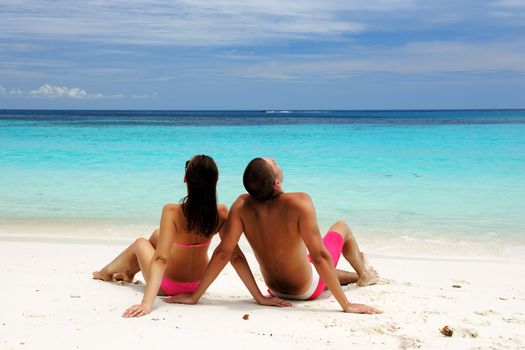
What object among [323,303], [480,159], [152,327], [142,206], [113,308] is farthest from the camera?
[480,159]

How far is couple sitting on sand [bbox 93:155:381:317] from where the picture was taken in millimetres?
3656

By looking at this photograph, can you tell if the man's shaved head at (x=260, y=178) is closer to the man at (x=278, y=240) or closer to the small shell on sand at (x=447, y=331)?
the man at (x=278, y=240)

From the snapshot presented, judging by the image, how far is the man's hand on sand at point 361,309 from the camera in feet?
12.1

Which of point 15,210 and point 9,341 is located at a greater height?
point 9,341

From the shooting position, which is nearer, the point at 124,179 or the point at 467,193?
the point at 467,193

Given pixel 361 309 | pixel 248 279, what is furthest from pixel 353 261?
pixel 248 279

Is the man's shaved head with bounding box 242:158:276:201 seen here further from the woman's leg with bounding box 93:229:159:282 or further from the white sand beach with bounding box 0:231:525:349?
the woman's leg with bounding box 93:229:159:282

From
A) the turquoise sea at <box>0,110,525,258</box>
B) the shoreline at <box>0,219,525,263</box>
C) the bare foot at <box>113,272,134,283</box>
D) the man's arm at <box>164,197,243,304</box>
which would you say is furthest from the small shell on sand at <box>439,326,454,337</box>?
the turquoise sea at <box>0,110,525,258</box>

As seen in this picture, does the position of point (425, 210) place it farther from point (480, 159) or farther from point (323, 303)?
point (480, 159)

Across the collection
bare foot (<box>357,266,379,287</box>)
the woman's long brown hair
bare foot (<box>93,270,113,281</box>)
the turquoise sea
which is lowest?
the turquoise sea

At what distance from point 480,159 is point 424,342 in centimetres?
1448

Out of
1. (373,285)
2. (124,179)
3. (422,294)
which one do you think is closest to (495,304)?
(422,294)

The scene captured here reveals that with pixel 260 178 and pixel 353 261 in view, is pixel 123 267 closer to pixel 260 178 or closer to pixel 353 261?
pixel 260 178

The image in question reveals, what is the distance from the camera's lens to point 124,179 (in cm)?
1238
